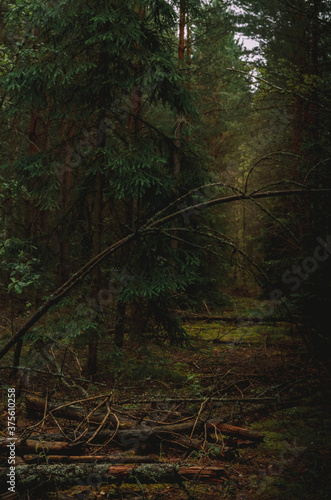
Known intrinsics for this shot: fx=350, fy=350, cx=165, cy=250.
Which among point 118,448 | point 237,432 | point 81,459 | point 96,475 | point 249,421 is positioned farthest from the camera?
point 249,421

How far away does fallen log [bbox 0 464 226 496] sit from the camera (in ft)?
9.52

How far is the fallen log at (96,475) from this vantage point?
2.90m

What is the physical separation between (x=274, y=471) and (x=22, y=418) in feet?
10.6

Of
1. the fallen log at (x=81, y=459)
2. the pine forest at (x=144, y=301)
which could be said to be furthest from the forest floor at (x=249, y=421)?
the fallen log at (x=81, y=459)

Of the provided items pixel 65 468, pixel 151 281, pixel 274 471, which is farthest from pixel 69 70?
pixel 274 471

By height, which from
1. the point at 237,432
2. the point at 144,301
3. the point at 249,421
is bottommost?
the point at 249,421

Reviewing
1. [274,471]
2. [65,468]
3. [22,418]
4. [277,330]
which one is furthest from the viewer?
[277,330]

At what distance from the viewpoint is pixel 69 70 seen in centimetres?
654

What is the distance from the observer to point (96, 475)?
3029 millimetres

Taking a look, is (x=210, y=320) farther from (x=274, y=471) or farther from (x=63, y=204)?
(x=274, y=471)

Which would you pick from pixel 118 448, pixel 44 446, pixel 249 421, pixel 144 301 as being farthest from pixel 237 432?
pixel 144 301

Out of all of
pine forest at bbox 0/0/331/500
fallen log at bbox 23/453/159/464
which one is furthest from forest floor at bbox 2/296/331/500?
fallen log at bbox 23/453/159/464

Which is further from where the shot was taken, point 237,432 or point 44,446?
point 237,432

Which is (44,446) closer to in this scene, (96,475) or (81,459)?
(81,459)
